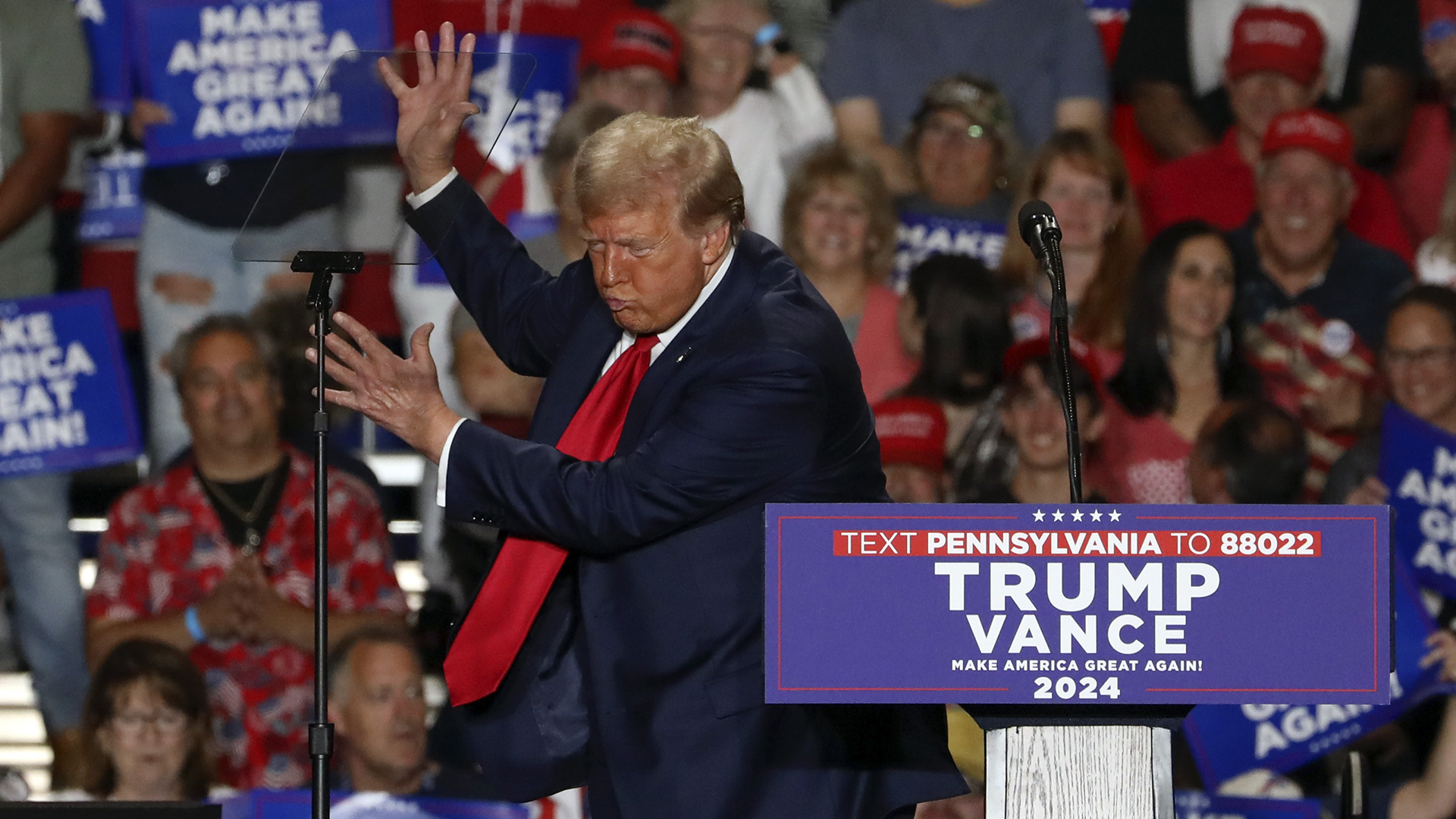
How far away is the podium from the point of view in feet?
6.56

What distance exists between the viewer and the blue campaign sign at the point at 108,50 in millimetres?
4875

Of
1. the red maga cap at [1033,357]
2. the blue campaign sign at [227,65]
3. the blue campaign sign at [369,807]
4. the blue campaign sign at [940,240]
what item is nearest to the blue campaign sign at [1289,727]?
the red maga cap at [1033,357]

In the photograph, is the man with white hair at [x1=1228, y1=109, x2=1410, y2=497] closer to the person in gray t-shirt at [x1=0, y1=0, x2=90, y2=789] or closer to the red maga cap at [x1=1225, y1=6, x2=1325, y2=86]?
the red maga cap at [x1=1225, y1=6, x2=1325, y2=86]

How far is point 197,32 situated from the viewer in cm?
483

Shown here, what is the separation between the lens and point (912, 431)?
14.9 ft

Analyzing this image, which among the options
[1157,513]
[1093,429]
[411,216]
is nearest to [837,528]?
[1157,513]

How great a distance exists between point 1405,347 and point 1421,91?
759mm

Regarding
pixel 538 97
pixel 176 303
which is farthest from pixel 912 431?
pixel 176 303

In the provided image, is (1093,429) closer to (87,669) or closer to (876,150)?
(876,150)

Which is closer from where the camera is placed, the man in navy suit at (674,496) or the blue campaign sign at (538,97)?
the man in navy suit at (674,496)

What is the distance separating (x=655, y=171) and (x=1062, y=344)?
60cm

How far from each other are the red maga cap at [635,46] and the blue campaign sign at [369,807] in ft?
6.40

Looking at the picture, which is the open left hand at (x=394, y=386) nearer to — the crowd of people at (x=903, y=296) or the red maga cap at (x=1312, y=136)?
the crowd of people at (x=903, y=296)

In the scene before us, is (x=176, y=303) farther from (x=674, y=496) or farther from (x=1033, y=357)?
(x=674, y=496)
